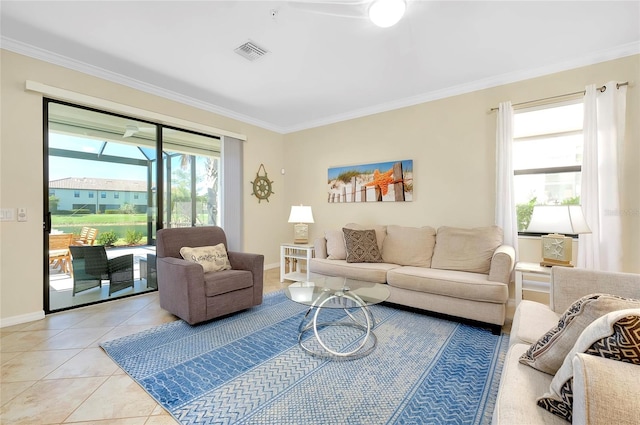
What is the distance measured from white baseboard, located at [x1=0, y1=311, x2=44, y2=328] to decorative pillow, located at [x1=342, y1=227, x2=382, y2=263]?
10.8ft

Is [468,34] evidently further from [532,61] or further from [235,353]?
[235,353]

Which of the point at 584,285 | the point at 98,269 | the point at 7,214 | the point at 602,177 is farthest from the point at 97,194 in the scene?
the point at 602,177

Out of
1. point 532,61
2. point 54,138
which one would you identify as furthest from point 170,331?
point 532,61

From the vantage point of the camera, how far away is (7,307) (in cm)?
261

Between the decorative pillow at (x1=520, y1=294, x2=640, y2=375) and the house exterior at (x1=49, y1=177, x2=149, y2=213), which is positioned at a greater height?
the house exterior at (x1=49, y1=177, x2=149, y2=213)

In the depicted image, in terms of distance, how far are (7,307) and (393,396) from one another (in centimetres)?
350

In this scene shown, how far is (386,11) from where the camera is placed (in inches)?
81.7

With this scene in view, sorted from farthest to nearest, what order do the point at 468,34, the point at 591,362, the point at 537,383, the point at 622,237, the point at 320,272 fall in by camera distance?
1. the point at 320,272
2. the point at 622,237
3. the point at 468,34
4. the point at 537,383
5. the point at 591,362

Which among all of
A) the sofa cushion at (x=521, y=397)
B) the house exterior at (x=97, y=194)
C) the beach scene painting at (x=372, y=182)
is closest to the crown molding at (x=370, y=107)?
the beach scene painting at (x=372, y=182)

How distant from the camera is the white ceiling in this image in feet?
7.22

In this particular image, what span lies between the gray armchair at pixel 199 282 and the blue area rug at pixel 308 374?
18cm

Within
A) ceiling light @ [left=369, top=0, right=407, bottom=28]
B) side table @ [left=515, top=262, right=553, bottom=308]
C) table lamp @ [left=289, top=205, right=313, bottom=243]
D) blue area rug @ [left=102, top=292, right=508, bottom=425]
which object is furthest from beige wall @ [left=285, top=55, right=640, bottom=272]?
ceiling light @ [left=369, top=0, right=407, bottom=28]

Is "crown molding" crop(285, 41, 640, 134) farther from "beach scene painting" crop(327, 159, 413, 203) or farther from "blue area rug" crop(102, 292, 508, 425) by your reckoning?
"blue area rug" crop(102, 292, 508, 425)

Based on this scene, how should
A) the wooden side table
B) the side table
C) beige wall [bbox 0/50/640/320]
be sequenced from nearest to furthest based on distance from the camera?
the side table < beige wall [bbox 0/50/640/320] < the wooden side table
